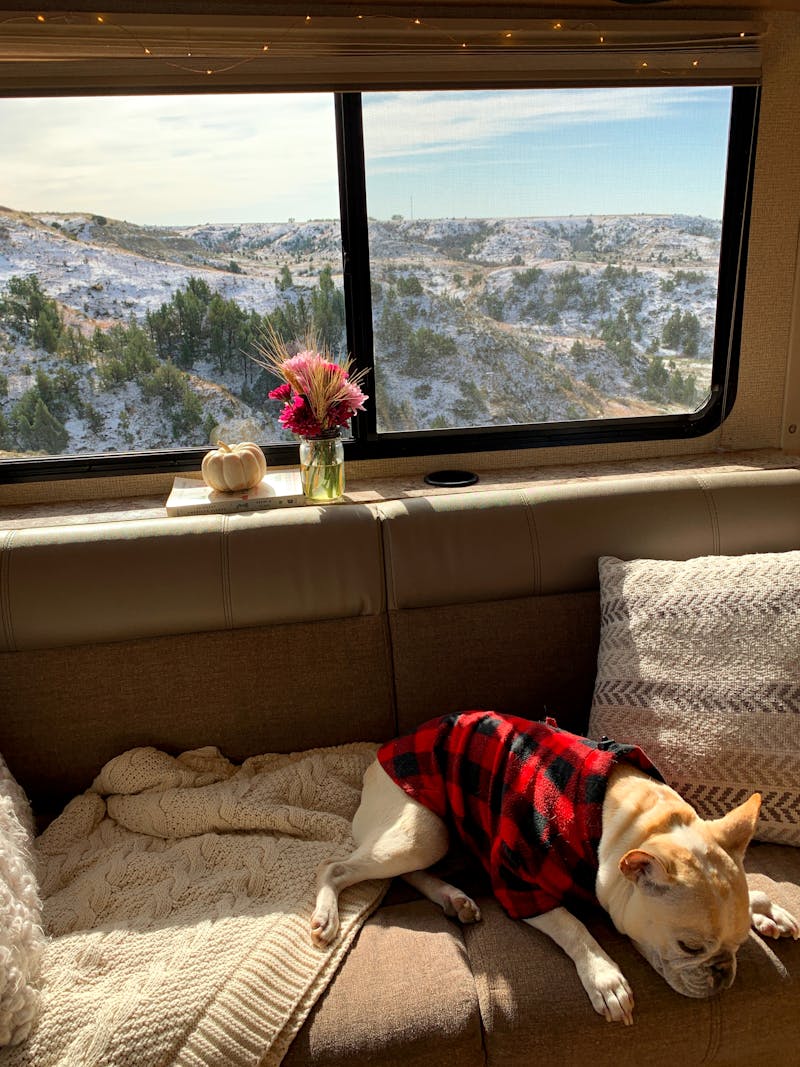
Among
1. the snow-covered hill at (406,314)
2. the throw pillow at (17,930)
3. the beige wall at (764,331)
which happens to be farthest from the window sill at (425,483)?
the throw pillow at (17,930)

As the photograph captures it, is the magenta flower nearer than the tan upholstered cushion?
No

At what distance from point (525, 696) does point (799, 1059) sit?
2.68ft

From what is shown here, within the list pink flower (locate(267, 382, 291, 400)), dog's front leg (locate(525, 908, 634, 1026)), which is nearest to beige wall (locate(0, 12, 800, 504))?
pink flower (locate(267, 382, 291, 400))

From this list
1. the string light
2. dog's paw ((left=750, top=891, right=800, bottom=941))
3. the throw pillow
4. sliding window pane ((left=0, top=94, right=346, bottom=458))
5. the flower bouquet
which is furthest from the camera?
sliding window pane ((left=0, top=94, right=346, bottom=458))

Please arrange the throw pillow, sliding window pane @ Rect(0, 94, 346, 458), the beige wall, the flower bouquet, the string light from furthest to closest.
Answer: the beige wall
sliding window pane @ Rect(0, 94, 346, 458)
the flower bouquet
the string light
the throw pillow

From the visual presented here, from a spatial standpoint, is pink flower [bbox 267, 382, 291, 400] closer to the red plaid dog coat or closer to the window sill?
the window sill

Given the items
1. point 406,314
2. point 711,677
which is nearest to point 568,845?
point 711,677

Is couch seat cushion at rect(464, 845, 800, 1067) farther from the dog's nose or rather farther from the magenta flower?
the magenta flower

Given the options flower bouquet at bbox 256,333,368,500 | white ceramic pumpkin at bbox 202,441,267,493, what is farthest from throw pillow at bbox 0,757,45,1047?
flower bouquet at bbox 256,333,368,500

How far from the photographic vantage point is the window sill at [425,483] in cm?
231

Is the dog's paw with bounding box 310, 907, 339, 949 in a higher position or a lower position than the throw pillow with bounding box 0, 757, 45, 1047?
lower

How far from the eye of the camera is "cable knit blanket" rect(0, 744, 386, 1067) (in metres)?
1.27

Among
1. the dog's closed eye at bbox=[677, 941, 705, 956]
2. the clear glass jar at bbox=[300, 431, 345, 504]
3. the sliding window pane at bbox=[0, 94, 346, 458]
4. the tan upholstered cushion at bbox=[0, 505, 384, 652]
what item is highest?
the sliding window pane at bbox=[0, 94, 346, 458]

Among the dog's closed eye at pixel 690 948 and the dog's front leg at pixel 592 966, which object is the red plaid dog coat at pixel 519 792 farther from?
the dog's closed eye at pixel 690 948
